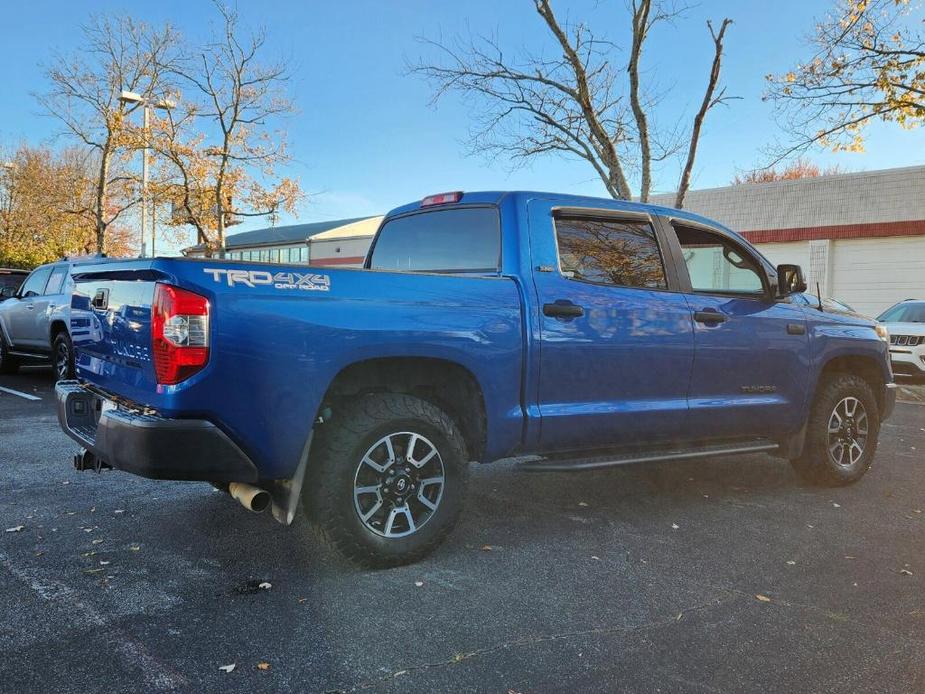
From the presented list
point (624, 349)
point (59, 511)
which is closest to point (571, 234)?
point (624, 349)

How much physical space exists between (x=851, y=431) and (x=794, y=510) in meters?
1.10

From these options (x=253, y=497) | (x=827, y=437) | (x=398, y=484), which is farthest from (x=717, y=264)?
(x=253, y=497)

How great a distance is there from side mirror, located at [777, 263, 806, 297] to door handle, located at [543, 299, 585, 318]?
1862mm

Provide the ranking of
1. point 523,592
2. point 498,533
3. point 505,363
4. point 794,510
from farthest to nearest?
1. point 794,510
2. point 498,533
3. point 505,363
4. point 523,592

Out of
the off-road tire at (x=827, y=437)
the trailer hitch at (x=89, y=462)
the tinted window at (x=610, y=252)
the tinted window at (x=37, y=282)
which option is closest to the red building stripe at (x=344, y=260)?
the tinted window at (x=37, y=282)

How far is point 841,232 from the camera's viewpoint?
21422 mm

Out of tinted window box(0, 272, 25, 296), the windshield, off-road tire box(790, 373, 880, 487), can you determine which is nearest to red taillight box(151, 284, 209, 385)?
off-road tire box(790, 373, 880, 487)

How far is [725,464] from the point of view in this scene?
6609 mm

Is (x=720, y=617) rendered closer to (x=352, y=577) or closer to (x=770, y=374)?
(x=352, y=577)

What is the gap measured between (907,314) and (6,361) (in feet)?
52.2

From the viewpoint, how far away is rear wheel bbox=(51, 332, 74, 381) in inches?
421

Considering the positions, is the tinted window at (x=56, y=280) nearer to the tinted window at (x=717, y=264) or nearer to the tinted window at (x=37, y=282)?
the tinted window at (x=37, y=282)

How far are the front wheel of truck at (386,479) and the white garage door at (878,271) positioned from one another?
2061 centimetres

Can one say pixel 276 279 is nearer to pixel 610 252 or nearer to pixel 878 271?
pixel 610 252
